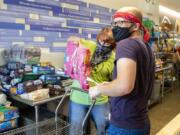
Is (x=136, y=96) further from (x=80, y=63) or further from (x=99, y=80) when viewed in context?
(x=99, y=80)

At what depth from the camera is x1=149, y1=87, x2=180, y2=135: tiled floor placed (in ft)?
11.8

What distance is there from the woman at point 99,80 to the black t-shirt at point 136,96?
2.07ft

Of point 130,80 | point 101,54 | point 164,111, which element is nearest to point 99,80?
point 101,54

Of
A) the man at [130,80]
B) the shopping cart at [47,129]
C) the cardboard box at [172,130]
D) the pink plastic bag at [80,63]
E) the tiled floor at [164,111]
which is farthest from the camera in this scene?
the tiled floor at [164,111]

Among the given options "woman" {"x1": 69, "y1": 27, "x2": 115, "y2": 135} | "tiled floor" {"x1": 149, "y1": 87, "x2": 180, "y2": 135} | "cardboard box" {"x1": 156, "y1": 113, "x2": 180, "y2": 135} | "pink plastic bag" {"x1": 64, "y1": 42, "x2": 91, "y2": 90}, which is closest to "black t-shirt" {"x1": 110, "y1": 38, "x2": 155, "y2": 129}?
"cardboard box" {"x1": 156, "y1": 113, "x2": 180, "y2": 135}

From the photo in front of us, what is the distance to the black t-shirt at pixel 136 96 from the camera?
1.20m

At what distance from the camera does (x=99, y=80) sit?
6.43 ft

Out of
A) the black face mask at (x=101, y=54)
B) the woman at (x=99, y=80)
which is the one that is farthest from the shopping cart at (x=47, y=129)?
the black face mask at (x=101, y=54)

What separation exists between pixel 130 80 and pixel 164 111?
3.47 m

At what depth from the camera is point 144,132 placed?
53.1 inches

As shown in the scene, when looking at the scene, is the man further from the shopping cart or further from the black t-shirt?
the shopping cart

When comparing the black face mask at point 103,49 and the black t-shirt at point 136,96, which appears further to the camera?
the black face mask at point 103,49

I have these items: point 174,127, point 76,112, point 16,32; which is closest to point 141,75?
point 174,127

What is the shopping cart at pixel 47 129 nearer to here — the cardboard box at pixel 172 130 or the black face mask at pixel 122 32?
the cardboard box at pixel 172 130
